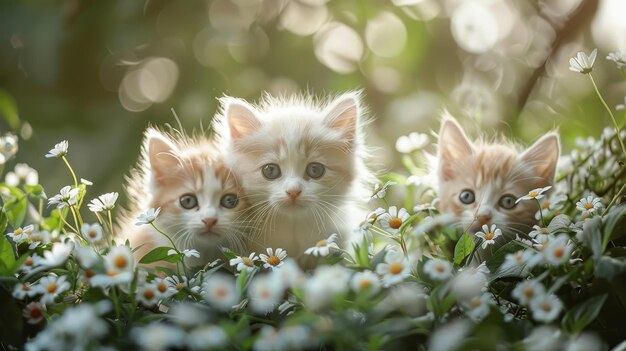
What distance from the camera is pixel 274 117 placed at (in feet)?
3.41

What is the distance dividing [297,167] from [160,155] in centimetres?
21

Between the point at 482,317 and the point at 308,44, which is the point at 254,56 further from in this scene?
the point at 482,317

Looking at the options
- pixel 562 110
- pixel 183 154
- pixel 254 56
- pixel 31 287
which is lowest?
pixel 31 287

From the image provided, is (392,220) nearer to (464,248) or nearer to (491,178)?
(464,248)

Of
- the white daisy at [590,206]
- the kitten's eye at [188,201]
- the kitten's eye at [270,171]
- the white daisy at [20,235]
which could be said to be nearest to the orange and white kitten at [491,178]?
the white daisy at [590,206]

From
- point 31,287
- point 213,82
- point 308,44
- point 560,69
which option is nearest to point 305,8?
point 308,44

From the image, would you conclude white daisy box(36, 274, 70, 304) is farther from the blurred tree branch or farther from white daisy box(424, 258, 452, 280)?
the blurred tree branch

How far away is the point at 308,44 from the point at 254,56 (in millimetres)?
134

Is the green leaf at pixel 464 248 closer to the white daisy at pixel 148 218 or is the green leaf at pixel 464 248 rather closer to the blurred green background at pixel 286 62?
the white daisy at pixel 148 218

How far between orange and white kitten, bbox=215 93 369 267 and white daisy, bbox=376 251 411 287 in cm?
25

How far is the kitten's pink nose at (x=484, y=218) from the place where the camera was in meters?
0.95

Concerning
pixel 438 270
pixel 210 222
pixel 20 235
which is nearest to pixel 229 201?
pixel 210 222

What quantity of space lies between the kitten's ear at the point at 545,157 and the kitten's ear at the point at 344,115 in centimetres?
28

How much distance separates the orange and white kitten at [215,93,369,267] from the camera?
94 cm
